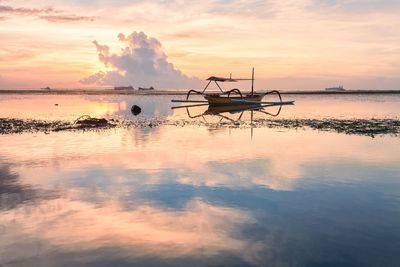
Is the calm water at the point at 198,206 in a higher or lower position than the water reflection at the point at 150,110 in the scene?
lower

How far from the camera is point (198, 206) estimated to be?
11383 millimetres

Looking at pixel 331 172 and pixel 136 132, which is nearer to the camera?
pixel 331 172

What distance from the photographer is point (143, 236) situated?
29.7 feet

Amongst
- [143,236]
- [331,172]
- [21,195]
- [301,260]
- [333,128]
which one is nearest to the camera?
[301,260]

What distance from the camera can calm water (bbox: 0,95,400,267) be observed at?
324 inches

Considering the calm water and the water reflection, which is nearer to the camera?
the calm water

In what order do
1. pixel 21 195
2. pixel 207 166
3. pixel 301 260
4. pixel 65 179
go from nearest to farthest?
pixel 301 260
pixel 21 195
pixel 65 179
pixel 207 166

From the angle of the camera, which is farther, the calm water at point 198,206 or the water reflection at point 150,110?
the water reflection at point 150,110

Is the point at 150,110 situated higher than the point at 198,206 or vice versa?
the point at 150,110

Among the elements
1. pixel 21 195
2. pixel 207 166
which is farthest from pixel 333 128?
pixel 21 195

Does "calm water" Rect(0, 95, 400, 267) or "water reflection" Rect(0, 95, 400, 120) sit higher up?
"water reflection" Rect(0, 95, 400, 120)

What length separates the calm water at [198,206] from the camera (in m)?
8.23

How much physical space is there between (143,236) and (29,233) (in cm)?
265

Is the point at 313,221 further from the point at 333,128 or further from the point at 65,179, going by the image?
the point at 333,128
